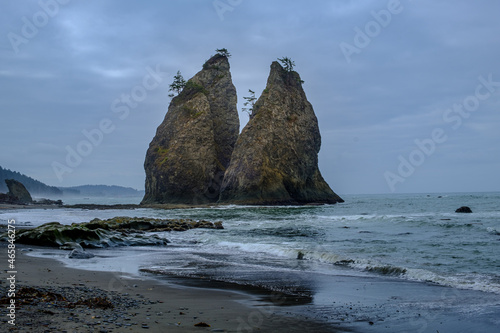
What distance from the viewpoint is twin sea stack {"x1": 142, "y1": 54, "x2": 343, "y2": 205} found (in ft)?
225

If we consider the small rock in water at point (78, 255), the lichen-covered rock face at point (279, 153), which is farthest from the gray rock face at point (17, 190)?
the small rock in water at point (78, 255)

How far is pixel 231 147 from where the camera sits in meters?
83.9

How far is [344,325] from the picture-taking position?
5.74 metres

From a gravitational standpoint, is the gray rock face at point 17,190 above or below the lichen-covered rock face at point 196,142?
below

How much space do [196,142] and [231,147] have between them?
886cm

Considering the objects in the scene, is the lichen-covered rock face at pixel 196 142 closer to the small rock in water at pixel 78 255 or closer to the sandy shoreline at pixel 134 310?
the small rock in water at pixel 78 255

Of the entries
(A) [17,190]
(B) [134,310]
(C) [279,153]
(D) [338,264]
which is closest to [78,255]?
(B) [134,310]

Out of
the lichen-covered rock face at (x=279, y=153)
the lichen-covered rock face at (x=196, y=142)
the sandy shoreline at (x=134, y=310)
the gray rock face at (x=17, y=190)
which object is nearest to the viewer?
the sandy shoreline at (x=134, y=310)

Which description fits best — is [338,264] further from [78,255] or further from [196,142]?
[196,142]

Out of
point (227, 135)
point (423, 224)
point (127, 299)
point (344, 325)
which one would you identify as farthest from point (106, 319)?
point (227, 135)

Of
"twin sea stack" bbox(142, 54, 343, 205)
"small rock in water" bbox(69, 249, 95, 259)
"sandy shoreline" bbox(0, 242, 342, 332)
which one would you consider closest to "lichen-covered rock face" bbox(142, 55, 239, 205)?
"twin sea stack" bbox(142, 54, 343, 205)

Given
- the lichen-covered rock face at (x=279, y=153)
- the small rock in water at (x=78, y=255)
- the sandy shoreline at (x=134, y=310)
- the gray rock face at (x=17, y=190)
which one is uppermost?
the lichen-covered rock face at (x=279, y=153)

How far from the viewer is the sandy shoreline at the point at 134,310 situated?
5.06m

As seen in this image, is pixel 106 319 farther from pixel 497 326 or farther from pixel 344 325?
pixel 497 326
